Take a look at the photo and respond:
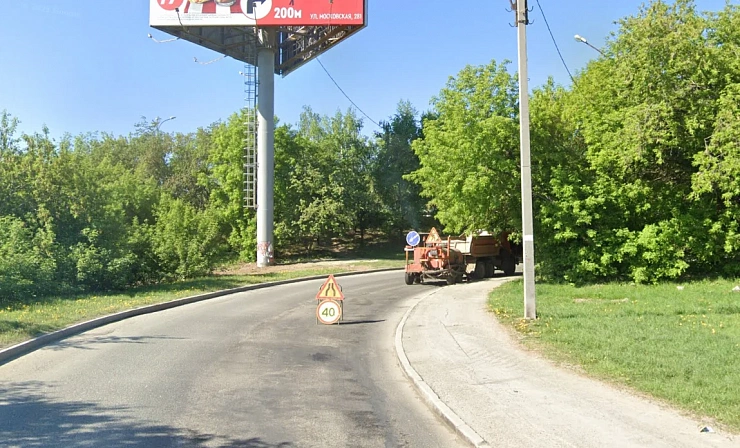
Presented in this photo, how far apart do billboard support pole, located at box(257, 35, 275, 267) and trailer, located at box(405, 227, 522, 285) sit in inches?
474

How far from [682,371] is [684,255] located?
547 inches

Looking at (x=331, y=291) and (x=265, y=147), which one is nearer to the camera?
(x=331, y=291)

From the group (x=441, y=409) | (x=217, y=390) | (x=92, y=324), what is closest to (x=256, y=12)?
(x=92, y=324)

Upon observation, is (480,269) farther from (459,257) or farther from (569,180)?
(569,180)

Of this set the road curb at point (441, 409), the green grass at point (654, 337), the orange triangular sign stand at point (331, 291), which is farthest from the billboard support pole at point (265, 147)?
the road curb at point (441, 409)

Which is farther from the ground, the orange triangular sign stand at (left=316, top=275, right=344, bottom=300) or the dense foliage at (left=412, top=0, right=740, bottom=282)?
the dense foliage at (left=412, top=0, right=740, bottom=282)

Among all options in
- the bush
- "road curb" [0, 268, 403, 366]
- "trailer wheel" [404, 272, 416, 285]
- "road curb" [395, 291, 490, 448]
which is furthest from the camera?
"trailer wheel" [404, 272, 416, 285]

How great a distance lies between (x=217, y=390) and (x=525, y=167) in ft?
27.8

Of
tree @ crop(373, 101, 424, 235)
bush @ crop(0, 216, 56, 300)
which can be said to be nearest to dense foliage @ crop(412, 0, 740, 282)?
bush @ crop(0, 216, 56, 300)

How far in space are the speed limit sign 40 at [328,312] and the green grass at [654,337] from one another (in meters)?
3.82

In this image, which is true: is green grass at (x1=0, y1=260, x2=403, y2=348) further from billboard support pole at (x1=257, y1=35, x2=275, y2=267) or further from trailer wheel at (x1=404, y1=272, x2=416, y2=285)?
billboard support pole at (x1=257, y1=35, x2=275, y2=267)

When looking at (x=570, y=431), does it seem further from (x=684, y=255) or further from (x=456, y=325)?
(x=684, y=255)

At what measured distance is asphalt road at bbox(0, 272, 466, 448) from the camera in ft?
20.4

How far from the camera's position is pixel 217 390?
8109 mm
